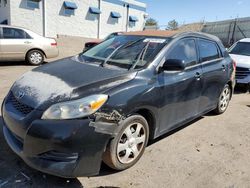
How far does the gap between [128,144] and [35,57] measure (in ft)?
28.9

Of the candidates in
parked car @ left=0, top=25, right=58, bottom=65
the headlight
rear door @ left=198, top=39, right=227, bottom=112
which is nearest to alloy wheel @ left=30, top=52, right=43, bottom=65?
parked car @ left=0, top=25, right=58, bottom=65

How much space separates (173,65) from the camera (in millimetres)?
3629

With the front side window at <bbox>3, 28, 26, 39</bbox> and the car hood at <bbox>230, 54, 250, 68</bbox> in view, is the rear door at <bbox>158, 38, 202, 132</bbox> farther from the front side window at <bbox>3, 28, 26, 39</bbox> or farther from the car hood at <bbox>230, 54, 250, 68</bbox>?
the front side window at <bbox>3, 28, 26, 39</bbox>

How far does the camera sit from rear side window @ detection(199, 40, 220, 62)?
15.6ft

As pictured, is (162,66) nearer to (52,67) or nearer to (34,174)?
(52,67)

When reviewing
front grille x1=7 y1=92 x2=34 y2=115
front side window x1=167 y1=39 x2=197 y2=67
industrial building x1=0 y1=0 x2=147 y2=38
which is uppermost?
industrial building x1=0 y1=0 x2=147 y2=38

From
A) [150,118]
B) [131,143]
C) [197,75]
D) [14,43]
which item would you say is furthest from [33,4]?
[131,143]

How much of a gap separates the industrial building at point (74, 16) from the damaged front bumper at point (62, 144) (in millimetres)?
18224

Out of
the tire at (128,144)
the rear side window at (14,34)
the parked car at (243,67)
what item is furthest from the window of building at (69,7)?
the tire at (128,144)

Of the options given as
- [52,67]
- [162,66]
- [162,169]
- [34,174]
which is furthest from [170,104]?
[34,174]

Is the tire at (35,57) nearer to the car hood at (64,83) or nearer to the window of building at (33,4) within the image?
the car hood at (64,83)

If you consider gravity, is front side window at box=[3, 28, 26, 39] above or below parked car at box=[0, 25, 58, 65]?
above

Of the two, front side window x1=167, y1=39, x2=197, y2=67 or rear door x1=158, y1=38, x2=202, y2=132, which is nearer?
rear door x1=158, y1=38, x2=202, y2=132

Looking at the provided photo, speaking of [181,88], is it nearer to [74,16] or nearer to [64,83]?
[64,83]
